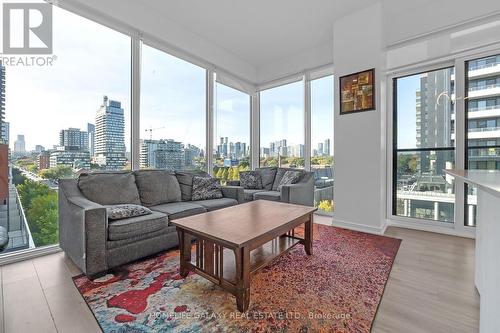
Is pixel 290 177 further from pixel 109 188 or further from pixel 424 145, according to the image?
pixel 109 188

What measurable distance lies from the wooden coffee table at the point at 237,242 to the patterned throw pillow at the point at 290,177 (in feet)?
5.18

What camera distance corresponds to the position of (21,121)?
2.32m

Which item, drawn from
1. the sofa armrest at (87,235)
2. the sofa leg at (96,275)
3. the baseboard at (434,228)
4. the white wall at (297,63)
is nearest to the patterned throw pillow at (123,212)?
the sofa armrest at (87,235)

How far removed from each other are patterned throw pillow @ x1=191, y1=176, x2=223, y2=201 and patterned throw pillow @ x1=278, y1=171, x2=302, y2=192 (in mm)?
1132

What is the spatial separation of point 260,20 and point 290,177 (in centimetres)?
253

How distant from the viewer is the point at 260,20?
133 inches

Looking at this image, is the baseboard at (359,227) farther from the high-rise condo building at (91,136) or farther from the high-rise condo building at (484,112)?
the high-rise condo building at (91,136)

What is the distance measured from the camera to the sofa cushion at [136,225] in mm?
1954

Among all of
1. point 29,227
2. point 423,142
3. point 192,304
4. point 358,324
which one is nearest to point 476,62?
point 423,142

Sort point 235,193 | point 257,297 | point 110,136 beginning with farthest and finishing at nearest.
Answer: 1. point 235,193
2. point 110,136
3. point 257,297

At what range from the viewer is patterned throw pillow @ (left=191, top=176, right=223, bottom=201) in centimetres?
322

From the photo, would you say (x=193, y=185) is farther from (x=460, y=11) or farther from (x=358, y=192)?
(x=460, y=11)

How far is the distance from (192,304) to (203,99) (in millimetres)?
3349

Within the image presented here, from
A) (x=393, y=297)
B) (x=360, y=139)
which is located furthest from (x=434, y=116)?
(x=393, y=297)
